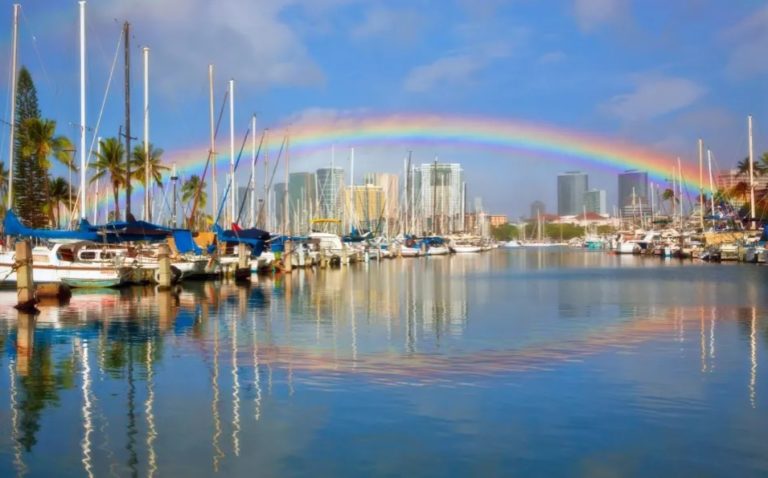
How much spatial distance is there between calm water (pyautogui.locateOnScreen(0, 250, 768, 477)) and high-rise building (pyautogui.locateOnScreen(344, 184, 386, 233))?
10176 cm

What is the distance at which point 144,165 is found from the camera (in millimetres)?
88125

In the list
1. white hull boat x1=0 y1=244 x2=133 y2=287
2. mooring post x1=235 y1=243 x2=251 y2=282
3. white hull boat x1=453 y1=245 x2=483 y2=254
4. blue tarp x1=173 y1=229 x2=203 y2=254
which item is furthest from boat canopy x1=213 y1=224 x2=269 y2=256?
white hull boat x1=453 y1=245 x2=483 y2=254

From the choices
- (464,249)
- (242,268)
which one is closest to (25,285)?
(242,268)

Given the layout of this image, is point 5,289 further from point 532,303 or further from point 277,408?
point 277,408

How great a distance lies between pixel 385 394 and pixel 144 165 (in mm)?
75530

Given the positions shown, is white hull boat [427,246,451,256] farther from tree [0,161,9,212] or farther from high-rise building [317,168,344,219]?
tree [0,161,9,212]

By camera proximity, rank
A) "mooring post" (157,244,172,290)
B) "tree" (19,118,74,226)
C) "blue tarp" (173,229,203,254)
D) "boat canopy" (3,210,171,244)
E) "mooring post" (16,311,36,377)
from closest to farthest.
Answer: "mooring post" (16,311,36,377) < "boat canopy" (3,210,171,244) < "mooring post" (157,244,172,290) < "blue tarp" (173,229,203,254) < "tree" (19,118,74,226)

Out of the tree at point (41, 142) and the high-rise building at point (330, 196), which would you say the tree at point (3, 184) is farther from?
the high-rise building at point (330, 196)

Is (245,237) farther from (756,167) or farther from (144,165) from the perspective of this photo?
(756,167)

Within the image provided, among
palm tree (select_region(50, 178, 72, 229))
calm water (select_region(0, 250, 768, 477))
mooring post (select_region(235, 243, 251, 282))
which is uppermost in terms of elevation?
palm tree (select_region(50, 178, 72, 229))

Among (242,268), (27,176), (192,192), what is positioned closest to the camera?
(242,268)

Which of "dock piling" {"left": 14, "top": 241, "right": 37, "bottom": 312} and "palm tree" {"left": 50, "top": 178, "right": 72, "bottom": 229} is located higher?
"palm tree" {"left": 50, "top": 178, "right": 72, "bottom": 229}

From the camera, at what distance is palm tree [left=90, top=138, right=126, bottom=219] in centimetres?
8350

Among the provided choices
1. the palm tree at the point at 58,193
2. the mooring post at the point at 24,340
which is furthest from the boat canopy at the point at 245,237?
the mooring post at the point at 24,340
